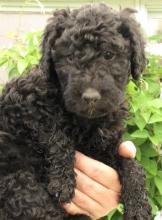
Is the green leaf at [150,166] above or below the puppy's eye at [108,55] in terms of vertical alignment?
below

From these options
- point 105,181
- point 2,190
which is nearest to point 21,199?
point 2,190

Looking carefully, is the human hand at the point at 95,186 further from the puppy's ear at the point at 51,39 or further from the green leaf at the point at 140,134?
the green leaf at the point at 140,134

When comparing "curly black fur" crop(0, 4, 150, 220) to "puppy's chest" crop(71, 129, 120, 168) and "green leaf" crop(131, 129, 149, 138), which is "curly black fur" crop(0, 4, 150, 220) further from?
"green leaf" crop(131, 129, 149, 138)

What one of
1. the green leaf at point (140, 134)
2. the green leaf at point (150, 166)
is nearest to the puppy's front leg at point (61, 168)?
the green leaf at point (140, 134)

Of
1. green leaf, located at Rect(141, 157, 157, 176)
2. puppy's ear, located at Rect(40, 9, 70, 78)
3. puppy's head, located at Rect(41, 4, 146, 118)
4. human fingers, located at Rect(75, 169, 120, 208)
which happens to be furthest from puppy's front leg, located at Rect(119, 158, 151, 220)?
green leaf, located at Rect(141, 157, 157, 176)

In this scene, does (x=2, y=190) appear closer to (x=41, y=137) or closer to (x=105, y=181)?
(x=41, y=137)

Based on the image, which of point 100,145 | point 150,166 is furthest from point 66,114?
point 150,166
